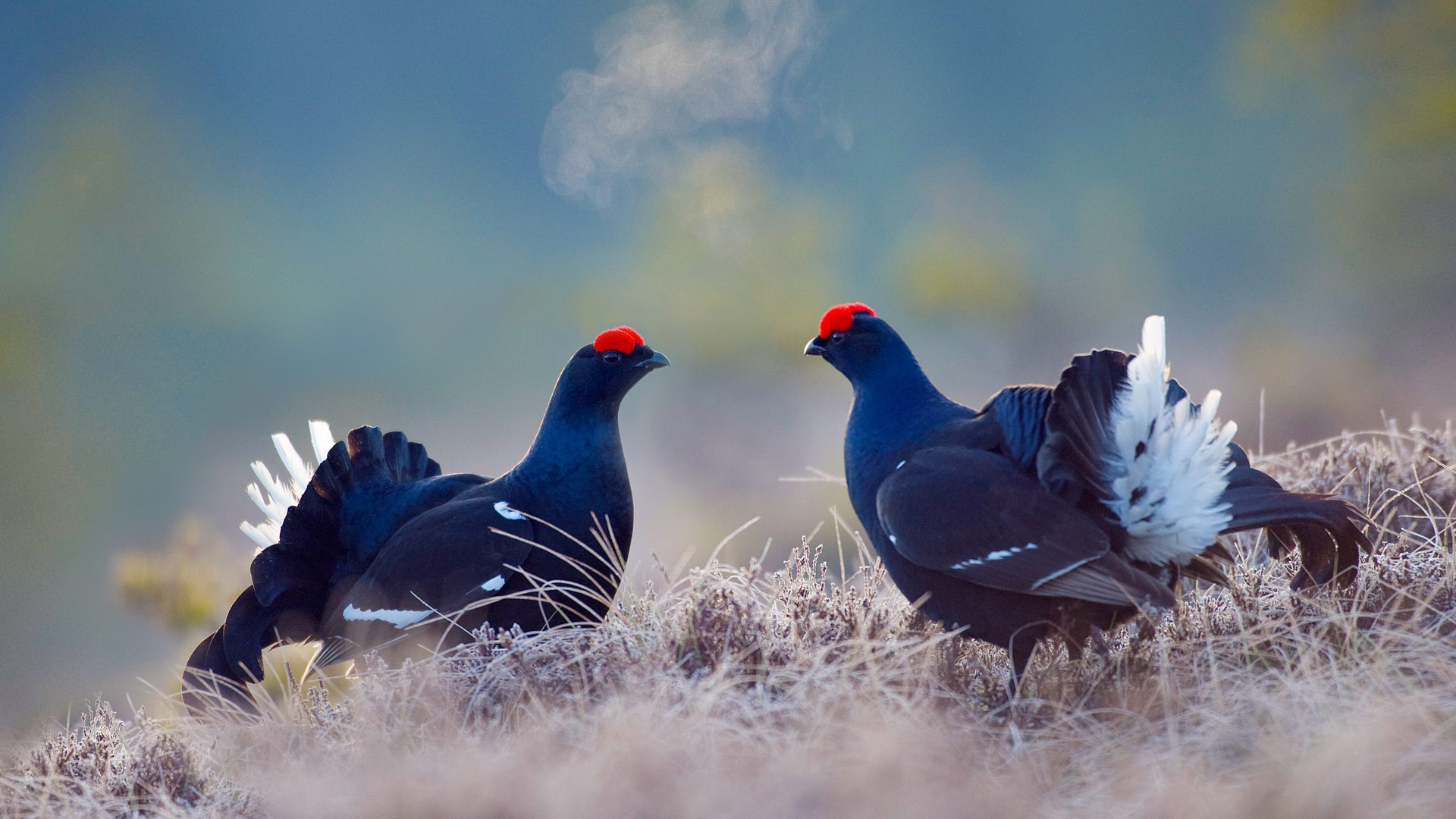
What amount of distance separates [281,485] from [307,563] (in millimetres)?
511

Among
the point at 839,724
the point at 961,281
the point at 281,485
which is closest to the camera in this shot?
the point at 839,724

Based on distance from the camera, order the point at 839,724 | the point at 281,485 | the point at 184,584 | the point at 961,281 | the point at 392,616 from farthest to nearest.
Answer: the point at 961,281
the point at 184,584
the point at 281,485
the point at 392,616
the point at 839,724

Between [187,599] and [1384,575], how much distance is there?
24.6 ft

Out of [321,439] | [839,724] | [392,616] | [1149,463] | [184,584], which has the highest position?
[321,439]

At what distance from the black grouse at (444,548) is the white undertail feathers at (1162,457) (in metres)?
1.49

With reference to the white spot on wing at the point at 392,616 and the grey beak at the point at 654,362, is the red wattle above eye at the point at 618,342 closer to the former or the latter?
the grey beak at the point at 654,362

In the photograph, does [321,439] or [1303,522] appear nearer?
[1303,522]

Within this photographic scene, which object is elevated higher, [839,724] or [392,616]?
[392,616]

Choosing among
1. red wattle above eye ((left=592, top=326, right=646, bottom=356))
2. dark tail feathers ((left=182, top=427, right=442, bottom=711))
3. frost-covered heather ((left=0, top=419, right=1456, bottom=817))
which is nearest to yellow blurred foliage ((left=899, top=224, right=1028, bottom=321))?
frost-covered heather ((left=0, top=419, right=1456, bottom=817))

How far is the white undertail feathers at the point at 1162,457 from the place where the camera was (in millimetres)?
2523

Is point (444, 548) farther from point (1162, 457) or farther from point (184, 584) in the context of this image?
point (184, 584)

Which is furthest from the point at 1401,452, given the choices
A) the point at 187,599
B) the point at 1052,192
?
the point at 1052,192

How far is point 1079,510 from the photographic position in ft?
8.70

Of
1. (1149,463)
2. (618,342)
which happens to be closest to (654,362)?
(618,342)
